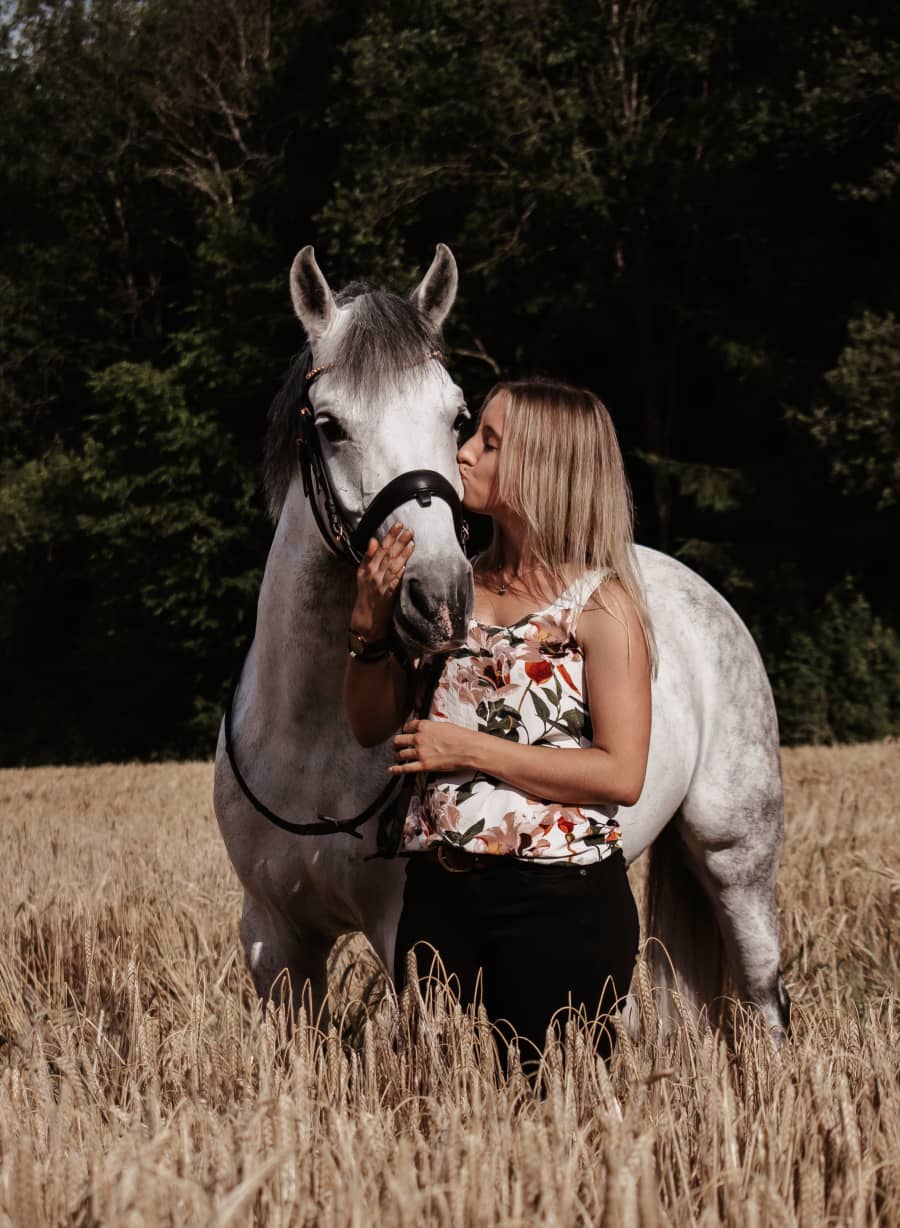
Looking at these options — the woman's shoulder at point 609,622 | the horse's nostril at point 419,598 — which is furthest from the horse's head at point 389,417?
the woman's shoulder at point 609,622

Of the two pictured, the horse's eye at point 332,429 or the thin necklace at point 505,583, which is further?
the horse's eye at point 332,429

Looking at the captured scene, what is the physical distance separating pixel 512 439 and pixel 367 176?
17.9 m

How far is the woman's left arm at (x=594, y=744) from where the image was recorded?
253cm

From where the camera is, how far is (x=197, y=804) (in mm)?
9922

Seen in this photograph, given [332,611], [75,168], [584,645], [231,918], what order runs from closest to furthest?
[584,645] < [332,611] < [231,918] < [75,168]

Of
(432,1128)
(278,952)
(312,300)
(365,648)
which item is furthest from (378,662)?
(278,952)

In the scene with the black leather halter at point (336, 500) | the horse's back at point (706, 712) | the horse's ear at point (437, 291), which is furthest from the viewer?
the horse's back at point (706, 712)

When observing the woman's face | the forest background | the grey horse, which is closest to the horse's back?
the grey horse

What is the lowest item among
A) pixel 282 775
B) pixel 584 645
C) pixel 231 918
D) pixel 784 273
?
pixel 231 918

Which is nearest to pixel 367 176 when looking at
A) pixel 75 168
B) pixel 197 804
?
pixel 75 168

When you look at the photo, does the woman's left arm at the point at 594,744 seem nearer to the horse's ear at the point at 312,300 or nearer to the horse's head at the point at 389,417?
the horse's head at the point at 389,417

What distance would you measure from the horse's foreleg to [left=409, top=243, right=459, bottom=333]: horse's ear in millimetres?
1646

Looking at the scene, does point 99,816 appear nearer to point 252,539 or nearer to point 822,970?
point 822,970

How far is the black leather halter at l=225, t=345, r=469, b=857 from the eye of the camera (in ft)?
9.00
